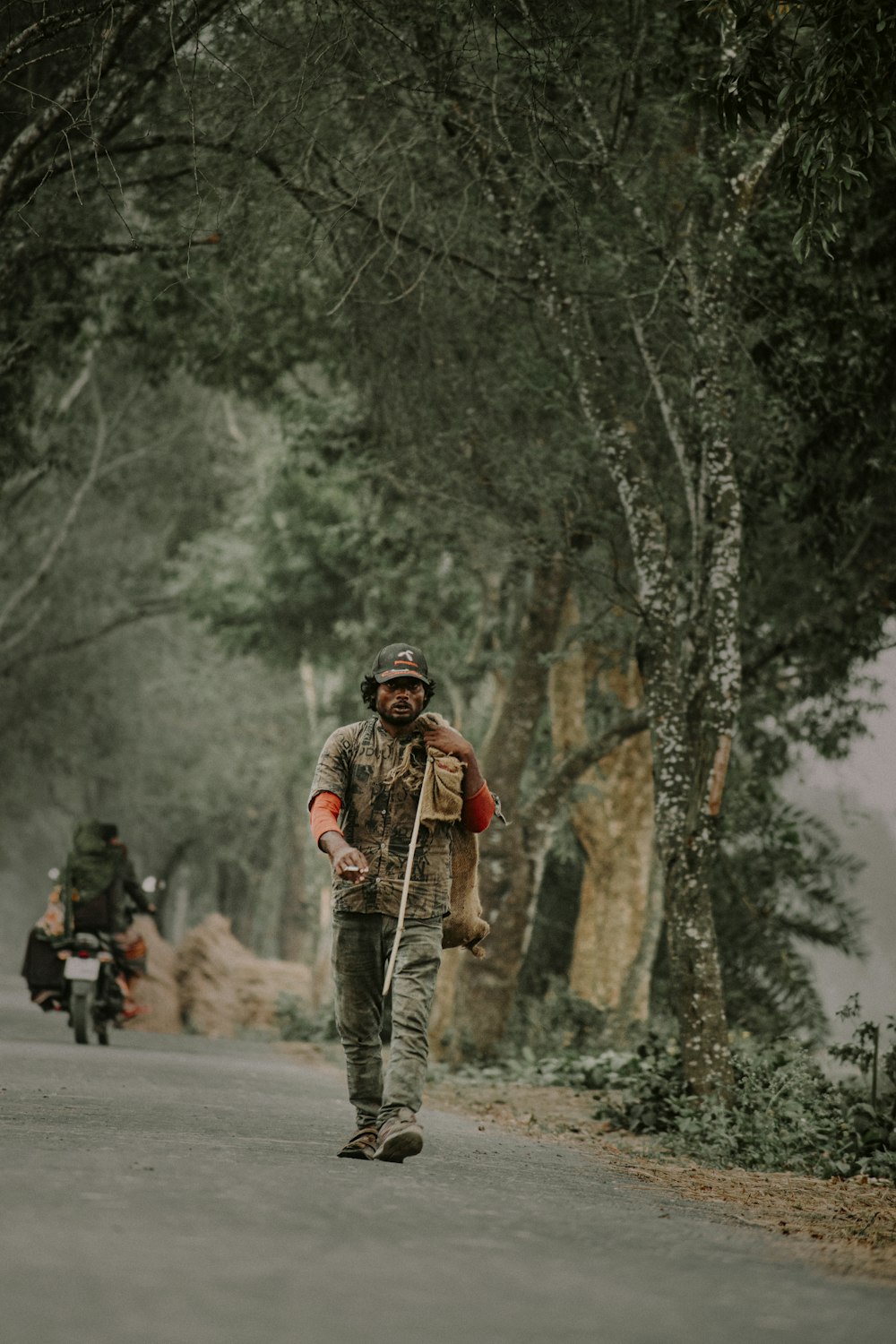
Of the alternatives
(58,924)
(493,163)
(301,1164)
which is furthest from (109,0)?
(58,924)

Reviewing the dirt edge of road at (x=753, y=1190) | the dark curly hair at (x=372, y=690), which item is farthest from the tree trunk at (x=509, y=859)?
the dark curly hair at (x=372, y=690)

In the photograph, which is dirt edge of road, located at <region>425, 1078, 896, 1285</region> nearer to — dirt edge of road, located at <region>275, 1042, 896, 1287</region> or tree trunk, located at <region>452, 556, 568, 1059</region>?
dirt edge of road, located at <region>275, 1042, 896, 1287</region>

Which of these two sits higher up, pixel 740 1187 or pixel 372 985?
pixel 372 985

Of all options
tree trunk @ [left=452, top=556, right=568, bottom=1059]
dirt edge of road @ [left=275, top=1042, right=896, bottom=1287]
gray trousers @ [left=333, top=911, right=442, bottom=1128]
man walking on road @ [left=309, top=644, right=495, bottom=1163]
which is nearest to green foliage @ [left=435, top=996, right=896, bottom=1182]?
dirt edge of road @ [left=275, top=1042, right=896, bottom=1287]

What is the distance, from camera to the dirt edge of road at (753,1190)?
19.9 ft

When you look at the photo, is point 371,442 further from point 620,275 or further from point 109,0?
point 109,0

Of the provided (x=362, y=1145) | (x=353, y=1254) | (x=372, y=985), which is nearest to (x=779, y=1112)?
(x=372, y=985)

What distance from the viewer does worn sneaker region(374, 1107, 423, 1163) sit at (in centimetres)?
713

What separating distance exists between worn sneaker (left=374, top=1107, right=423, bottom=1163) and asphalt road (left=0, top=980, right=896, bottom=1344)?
83mm

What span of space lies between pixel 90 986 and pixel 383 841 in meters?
9.36

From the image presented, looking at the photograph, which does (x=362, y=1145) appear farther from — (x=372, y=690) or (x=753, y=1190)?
(x=753, y=1190)

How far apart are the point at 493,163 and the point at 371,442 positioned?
8.67 m

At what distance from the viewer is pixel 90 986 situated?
16391mm

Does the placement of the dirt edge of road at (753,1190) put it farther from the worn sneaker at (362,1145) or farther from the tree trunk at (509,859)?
the tree trunk at (509,859)
